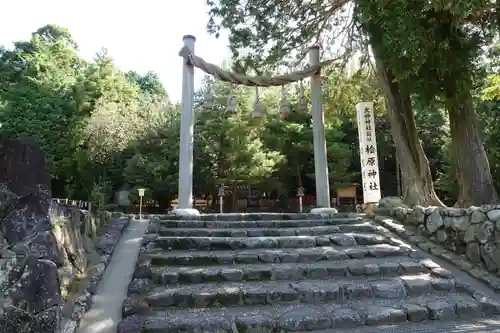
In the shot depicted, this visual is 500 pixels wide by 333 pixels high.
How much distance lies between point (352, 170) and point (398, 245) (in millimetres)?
14893

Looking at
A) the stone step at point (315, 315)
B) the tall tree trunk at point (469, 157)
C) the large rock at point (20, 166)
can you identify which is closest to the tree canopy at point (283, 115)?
the tall tree trunk at point (469, 157)

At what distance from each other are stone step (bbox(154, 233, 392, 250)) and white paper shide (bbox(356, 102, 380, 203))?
2.73m

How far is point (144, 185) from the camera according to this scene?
15859mm

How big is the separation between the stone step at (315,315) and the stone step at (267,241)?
130 centimetres

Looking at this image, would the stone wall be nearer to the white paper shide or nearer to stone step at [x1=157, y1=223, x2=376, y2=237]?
stone step at [x1=157, y1=223, x2=376, y2=237]

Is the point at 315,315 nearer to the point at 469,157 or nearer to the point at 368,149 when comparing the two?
the point at 469,157

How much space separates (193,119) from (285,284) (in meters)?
3.90

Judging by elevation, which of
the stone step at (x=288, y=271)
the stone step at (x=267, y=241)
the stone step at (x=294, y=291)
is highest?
the stone step at (x=267, y=241)

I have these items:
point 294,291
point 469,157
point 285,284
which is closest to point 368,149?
point 469,157

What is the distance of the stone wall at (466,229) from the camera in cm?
421

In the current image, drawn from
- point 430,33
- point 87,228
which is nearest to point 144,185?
point 87,228

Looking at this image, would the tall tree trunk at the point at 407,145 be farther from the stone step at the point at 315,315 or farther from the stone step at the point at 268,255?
the stone step at the point at 315,315

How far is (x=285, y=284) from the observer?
3.61 m

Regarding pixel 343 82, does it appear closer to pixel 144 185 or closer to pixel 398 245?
pixel 398 245
